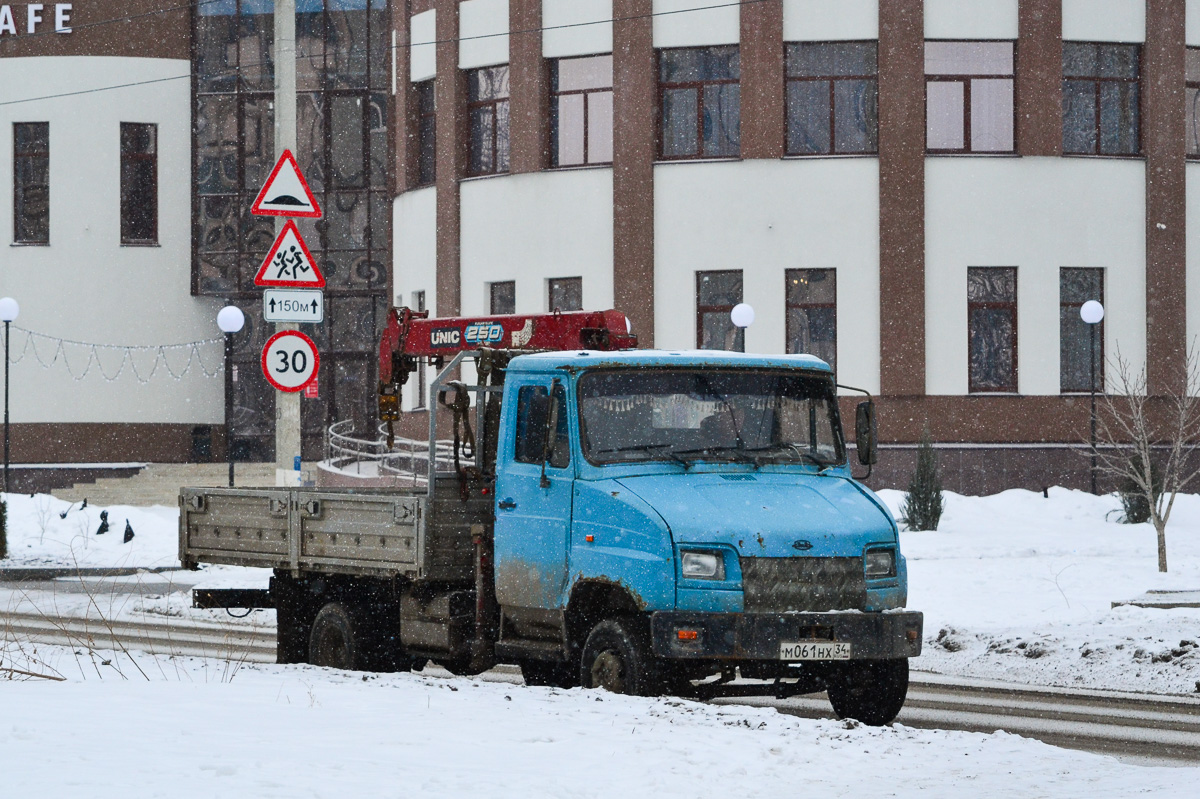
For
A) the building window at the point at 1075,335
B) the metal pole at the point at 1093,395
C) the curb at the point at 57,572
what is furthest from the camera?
the building window at the point at 1075,335

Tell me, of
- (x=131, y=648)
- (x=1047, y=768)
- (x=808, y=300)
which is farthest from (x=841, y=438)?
(x=808, y=300)

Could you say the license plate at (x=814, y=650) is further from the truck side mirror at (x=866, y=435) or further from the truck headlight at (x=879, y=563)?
the truck side mirror at (x=866, y=435)

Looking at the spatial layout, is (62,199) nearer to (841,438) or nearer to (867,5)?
(867,5)

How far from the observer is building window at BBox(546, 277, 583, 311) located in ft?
129

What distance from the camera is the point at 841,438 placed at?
40.7 ft

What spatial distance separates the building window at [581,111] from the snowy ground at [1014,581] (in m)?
9.65

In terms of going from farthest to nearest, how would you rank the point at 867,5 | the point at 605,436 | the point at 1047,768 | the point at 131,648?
the point at 867,5 < the point at 131,648 < the point at 605,436 < the point at 1047,768

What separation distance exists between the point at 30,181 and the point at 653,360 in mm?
40598

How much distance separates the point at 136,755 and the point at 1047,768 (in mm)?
4465

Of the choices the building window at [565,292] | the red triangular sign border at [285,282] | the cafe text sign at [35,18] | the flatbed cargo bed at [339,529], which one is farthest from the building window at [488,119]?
the flatbed cargo bed at [339,529]

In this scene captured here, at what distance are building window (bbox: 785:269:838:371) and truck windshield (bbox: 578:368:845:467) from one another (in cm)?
2569

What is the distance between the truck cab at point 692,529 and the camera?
35.8ft

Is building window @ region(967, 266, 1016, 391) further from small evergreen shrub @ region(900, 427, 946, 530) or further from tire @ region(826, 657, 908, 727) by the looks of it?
tire @ region(826, 657, 908, 727)

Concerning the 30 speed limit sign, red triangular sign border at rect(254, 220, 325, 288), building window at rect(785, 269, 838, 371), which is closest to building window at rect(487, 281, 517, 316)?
building window at rect(785, 269, 838, 371)
